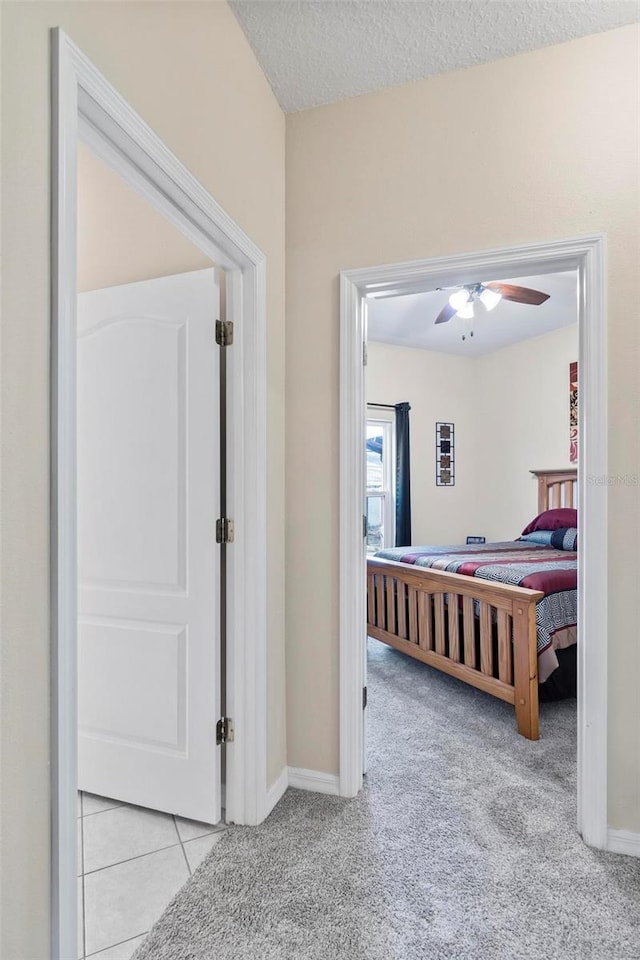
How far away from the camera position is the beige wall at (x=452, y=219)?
5.23ft

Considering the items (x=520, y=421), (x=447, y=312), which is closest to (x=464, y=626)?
(x=447, y=312)

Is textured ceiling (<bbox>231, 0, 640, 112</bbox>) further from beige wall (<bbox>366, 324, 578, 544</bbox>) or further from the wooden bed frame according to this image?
beige wall (<bbox>366, 324, 578, 544</bbox>)

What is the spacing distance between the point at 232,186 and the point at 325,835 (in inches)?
84.6

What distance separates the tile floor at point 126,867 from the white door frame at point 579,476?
614 millimetres

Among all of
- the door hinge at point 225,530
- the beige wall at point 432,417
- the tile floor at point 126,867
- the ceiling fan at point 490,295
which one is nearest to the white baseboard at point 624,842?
the tile floor at point 126,867

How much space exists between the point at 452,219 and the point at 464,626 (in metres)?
2.07

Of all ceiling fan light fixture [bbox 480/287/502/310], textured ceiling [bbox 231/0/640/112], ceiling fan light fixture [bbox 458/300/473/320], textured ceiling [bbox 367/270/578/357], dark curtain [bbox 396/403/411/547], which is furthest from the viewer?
dark curtain [bbox 396/403/411/547]

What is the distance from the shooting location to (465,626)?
9.06ft

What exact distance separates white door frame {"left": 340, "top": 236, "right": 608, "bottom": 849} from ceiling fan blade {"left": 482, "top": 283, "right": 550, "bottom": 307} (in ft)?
5.54

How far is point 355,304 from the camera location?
1.87 metres

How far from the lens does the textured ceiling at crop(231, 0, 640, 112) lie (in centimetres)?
153

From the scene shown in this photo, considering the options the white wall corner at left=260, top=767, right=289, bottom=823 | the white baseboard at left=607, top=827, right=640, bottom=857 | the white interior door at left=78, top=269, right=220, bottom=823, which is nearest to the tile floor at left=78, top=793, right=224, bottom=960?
the white interior door at left=78, top=269, right=220, bottom=823

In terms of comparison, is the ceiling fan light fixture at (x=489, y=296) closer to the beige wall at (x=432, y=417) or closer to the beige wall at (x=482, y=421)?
the beige wall at (x=482, y=421)

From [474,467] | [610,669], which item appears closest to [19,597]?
[610,669]
